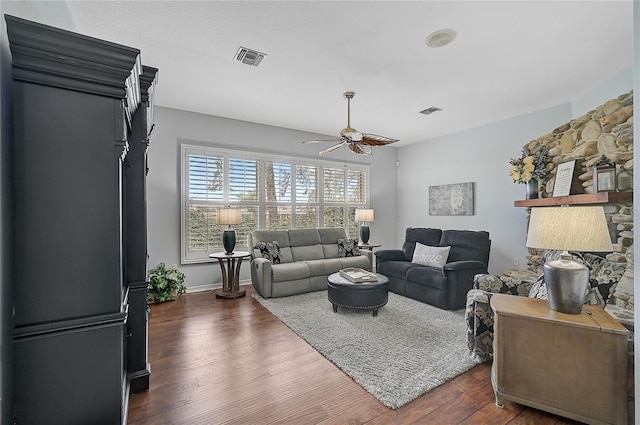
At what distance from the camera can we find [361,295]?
11.5ft

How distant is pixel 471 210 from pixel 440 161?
4.27 feet

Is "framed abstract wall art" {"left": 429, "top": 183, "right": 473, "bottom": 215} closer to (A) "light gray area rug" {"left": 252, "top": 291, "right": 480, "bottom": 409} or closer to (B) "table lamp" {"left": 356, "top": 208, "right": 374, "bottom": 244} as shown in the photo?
(B) "table lamp" {"left": 356, "top": 208, "right": 374, "bottom": 244}

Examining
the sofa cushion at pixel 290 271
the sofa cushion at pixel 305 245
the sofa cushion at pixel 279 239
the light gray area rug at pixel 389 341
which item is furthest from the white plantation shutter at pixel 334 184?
the light gray area rug at pixel 389 341

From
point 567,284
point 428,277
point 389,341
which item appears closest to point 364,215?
point 428,277

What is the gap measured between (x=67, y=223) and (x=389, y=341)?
2.71 metres

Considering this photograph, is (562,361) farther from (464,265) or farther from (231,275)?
(231,275)

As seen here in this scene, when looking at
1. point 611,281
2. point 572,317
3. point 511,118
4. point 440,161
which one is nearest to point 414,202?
point 440,161

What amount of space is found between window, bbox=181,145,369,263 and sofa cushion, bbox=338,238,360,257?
0.93 m

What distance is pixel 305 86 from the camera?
Result: 12.4ft

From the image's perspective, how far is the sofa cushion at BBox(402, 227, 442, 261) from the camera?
197 inches

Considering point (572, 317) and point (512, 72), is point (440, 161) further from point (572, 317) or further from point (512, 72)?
point (572, 317)

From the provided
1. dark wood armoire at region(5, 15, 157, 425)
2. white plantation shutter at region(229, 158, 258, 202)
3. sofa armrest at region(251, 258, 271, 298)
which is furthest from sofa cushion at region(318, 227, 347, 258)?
dark wood armoire at region(5, 15, 157, 425)

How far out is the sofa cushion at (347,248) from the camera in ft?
17.7

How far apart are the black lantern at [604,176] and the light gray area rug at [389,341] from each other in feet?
6.76
